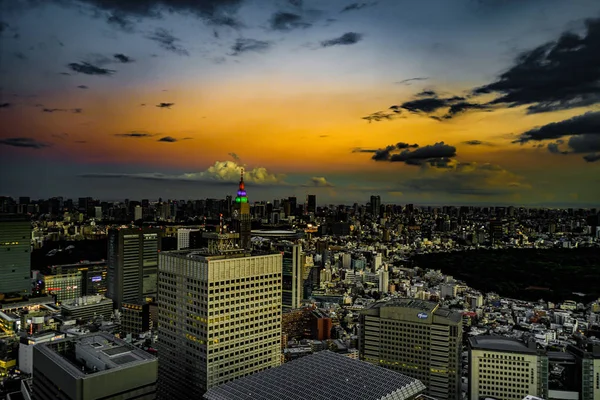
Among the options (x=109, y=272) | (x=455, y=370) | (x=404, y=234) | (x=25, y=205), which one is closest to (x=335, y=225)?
(x=404, y=234)

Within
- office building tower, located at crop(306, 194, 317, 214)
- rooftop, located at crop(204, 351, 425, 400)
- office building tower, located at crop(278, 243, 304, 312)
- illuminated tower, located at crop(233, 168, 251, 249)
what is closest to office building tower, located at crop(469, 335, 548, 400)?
rooftop, located at crop(204, 351, 425, 400)

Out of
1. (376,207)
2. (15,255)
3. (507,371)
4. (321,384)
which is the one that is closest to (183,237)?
(15,255)

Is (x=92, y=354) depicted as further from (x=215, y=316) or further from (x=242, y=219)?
(x=242, y=219)

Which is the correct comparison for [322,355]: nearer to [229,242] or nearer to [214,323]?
[214,323]

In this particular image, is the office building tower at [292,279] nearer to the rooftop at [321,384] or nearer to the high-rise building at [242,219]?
the high-rise building at [242,219]

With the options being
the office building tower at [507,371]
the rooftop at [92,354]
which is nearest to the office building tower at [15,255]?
the rooftop at [92,354]

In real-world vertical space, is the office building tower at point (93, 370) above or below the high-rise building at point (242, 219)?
below
